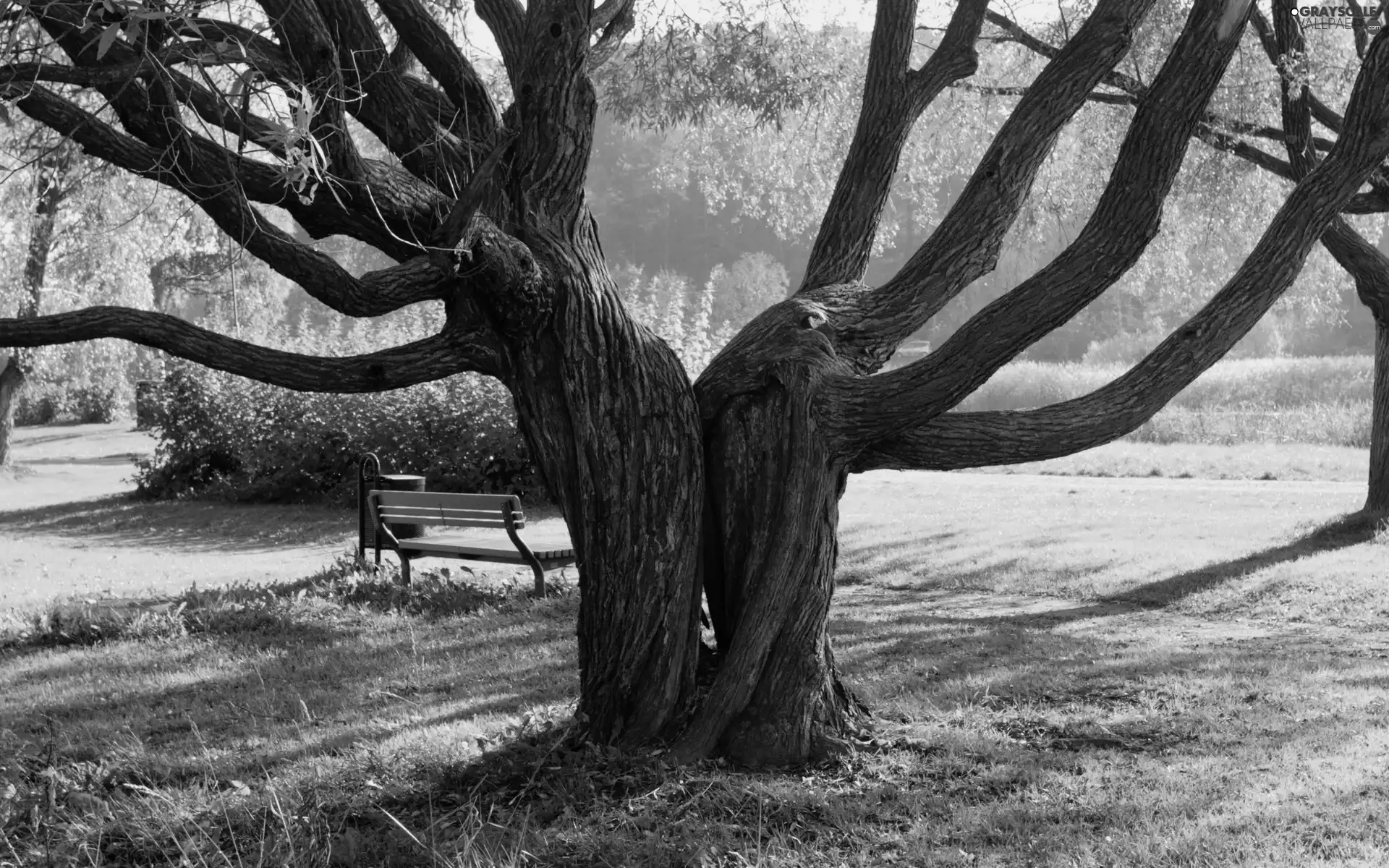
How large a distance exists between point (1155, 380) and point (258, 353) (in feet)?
11.7

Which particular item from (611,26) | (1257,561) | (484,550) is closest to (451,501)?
(484,550)

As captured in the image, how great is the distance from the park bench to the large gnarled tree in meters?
4.54

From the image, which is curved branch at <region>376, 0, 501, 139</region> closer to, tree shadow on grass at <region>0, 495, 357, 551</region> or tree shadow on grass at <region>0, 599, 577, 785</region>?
tree shadow on grass at <region>0, 599, 577, 785</region>

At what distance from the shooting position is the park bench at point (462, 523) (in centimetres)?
983

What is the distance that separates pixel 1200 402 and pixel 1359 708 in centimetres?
3291

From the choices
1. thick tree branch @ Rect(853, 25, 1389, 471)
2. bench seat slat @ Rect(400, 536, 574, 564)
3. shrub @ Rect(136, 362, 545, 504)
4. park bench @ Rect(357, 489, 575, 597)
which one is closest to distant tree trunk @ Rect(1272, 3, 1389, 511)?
thick tree branch @ Rect(853, 25, 1389, 471)

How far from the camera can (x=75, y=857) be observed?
4.05m

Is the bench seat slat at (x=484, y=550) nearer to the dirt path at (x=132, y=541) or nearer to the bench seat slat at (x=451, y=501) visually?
the bench seat slat at (x=451, y=501)

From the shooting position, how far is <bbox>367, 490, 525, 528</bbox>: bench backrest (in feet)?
32.8

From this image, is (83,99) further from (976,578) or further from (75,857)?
(976,578)

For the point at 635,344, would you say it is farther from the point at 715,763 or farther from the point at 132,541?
the point at 132,541

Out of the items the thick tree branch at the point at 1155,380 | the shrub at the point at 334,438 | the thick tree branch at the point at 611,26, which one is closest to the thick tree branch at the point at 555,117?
the thick tree branch at the point at 611,26

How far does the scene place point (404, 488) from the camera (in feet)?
43.9

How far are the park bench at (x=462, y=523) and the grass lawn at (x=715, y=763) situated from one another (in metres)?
0.31
